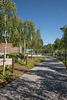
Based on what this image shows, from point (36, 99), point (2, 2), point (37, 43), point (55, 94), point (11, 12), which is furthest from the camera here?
point (37, 43)

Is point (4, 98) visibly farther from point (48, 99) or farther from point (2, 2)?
point (2, 2)

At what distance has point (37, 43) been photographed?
24078 millimetres

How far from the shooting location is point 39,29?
24344 mm

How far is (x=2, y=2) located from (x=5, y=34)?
2269 mm

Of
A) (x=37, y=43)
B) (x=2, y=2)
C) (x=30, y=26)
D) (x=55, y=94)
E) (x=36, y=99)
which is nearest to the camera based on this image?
(x=36, y=99)

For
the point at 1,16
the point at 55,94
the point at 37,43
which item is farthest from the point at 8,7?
the point at 37,43

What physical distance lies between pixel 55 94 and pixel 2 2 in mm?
6716

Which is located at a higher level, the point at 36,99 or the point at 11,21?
the point at 11,21

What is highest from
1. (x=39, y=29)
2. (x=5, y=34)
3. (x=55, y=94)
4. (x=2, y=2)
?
(x=39, y=29)

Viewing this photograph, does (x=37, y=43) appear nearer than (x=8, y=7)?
No

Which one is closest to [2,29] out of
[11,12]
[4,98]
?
[11,12]

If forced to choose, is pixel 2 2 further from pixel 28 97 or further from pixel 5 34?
pixel 28 97

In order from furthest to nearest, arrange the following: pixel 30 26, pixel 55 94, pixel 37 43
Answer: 1. pixel 37 43
2. pixel 30 26
3. pixel 55 94

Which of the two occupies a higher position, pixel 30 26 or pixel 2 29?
pixel 30 26
